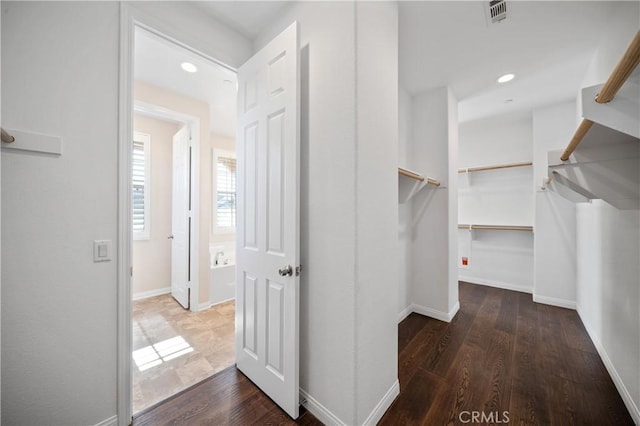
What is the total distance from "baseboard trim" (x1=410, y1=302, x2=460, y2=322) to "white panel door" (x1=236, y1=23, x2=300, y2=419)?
1.97 m

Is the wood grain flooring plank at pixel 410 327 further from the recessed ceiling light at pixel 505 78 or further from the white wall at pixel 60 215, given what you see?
the recessed ceiling light at pixel 505 78

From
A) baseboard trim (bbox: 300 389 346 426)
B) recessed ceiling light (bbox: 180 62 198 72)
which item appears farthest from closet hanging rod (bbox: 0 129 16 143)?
baseboard trim (bbox: 300 389 346 426)

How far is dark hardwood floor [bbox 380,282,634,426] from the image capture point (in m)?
1.43

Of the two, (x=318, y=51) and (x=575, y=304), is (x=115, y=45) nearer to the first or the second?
(x=318, y=51)

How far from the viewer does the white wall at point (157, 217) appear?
339cm

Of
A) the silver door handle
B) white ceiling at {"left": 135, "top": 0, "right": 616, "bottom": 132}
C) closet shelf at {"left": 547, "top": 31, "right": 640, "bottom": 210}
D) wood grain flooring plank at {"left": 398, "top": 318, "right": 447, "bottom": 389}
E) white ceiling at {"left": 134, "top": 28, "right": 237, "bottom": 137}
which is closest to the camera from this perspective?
closet shelf at {"left": 547, "top": 31, "right": 640, "bottom": 210}

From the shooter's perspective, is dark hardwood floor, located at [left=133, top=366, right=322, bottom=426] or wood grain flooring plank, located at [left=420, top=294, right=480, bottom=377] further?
wood grain flooring plank, located at [left=420, top=294, right=480, bottom=377]

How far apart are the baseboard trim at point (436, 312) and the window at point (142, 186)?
12.6 feet

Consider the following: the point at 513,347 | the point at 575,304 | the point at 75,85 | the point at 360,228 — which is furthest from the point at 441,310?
the point at 75,85

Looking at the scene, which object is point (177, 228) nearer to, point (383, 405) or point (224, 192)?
point (224, 192)

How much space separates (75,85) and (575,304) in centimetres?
502

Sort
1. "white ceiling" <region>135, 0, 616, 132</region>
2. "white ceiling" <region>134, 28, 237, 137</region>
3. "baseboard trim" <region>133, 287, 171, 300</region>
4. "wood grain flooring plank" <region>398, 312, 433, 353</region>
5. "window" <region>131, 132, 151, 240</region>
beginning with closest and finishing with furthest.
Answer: "white ceiling" <region>135, 0, 616, 132</region> → "white ceiling" <region>134, 28, 237, 137</region> → "wood grain flooring plank" <region>398, 312, 433, 353</region> → "baseboard trim" <region>133, 287, 171, 300</region> → "window" <region>131, 132, 151, 240</region>

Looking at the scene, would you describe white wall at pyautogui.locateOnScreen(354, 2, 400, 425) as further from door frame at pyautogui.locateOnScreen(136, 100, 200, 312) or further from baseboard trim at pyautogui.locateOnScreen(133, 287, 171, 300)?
baseboard trim at pyautogui.locateOnScreen(133, 287, 171, 300)

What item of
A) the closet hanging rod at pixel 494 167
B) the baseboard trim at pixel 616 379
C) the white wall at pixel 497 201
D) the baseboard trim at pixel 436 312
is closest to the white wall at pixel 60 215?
the baseboard trim at pixel 436 312
